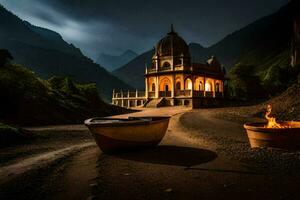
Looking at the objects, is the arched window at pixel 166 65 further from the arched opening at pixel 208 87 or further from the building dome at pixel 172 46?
the arched opening at pixel 208 87

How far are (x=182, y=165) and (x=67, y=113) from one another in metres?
18.7

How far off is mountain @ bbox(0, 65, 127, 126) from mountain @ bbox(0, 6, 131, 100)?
10098 cm

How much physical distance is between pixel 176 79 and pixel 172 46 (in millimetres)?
7609

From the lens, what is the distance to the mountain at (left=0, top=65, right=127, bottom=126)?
19.6 metres

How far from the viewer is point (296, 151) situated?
355 inches

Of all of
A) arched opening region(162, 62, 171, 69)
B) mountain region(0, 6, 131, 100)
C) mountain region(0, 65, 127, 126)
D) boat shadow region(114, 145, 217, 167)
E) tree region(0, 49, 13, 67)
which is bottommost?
boat shadow region(114, 145, 217, 167)

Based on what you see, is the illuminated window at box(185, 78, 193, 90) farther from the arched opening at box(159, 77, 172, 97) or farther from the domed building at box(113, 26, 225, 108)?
the arched opening at box(159, 77, 172, 97)

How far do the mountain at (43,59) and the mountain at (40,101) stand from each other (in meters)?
101

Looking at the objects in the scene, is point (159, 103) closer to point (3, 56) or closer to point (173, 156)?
point (3, 56)

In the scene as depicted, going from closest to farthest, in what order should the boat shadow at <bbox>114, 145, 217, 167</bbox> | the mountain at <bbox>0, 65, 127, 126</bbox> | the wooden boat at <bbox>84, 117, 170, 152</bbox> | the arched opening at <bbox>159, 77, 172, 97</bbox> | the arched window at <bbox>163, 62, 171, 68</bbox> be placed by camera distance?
1. the boat shadow at <bbox>114, 145, 217, 167</bbox>
2. the wooden boat at <bbox>84, 117, 170, 152</bbox>
3. the mountain at <bbox>0, 65, 127, 126</bbox>
4. the arched opening at <bbox>159, 77, 172, 97</bbox>
5. the arched window at <bbox>163, 62, 171, 68</bbox>

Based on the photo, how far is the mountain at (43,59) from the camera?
134750 mm

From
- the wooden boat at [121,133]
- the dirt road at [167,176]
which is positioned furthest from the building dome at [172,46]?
the dirt road at [167,176]

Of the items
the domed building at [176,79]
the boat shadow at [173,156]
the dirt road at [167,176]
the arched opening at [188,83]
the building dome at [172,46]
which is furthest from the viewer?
the building dome at [172,46]

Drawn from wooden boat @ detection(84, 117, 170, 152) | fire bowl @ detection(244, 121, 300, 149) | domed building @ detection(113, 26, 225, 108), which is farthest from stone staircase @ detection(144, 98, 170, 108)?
wooden boat @ detection(84, 117, 170, 152)
